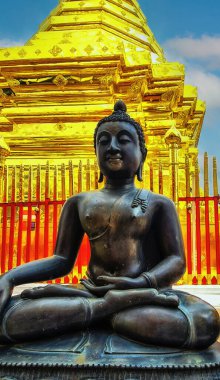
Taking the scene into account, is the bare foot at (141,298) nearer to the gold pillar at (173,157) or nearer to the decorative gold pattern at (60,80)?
the gold pillar at (173,157)

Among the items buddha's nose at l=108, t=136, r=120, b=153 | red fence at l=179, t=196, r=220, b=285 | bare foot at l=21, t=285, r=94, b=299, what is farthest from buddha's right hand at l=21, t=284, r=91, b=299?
red fence at l=179, t=196, r=220, b=285

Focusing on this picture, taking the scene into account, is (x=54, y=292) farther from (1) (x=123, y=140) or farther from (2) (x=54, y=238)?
(2) (x=54, y=238)

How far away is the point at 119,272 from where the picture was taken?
8.89 feet

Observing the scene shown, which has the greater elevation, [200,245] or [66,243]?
[66,243]

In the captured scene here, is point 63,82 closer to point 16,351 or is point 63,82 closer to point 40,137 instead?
point 40,137

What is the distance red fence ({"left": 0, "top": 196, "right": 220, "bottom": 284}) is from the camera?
7.34 meters

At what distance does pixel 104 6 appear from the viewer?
505 inches

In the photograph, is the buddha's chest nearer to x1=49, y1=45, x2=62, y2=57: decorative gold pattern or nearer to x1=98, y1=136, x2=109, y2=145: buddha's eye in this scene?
x1=98, y1=136, x2=109, y2=145: buddha's eye

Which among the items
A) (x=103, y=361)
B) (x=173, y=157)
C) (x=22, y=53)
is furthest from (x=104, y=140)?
(x=22, y=53)

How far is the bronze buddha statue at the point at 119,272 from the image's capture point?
235cm

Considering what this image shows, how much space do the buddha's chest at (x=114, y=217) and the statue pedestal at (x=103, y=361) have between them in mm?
586

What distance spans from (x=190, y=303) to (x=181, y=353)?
10.6 inches

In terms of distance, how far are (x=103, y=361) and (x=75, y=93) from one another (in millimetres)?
8939

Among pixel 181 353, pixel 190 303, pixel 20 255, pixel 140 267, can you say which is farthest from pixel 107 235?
pixel 20 255
